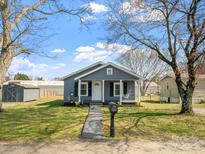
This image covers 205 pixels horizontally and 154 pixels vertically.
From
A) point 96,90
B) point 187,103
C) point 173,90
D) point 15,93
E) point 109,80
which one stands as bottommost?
point 187,103

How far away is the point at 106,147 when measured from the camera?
740 centimetres

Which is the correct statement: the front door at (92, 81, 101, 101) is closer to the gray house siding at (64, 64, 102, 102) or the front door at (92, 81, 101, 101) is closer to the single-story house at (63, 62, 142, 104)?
the single-story house at (63, 62, 142, 104)

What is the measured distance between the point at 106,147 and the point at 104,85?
17425mm

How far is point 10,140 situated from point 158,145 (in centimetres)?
486

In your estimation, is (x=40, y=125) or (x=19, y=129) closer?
(x=19, y=129)

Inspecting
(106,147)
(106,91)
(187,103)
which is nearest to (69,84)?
(106,91)

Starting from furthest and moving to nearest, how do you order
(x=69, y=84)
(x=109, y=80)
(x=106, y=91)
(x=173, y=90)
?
(x=173, y=90) < (x=69, y=84) < (x=106, y=91) < (x=109, y=80)

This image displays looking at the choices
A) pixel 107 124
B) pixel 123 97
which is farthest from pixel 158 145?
pixel 123 97

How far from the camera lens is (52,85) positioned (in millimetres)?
56938

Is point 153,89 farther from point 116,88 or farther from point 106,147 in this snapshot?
point 106,147

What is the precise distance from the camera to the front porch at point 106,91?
24.6 meters

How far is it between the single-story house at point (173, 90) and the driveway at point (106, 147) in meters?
22.1

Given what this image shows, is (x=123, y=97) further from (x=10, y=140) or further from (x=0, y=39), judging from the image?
(x=10, y=140)

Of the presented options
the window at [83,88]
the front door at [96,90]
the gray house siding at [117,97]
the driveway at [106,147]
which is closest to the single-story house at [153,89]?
the gray house siding at [117,97]
